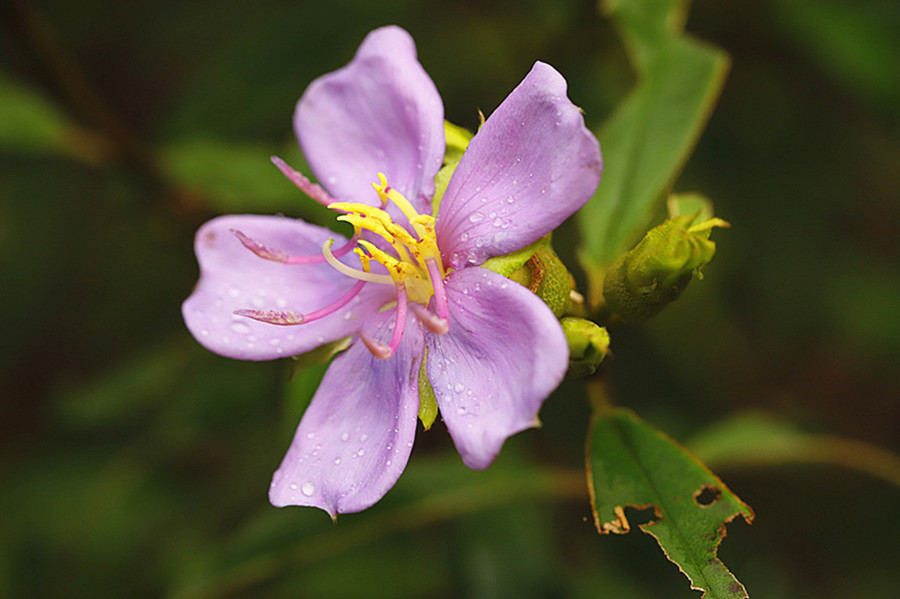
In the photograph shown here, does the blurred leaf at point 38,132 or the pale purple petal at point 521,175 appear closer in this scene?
the pale purple petal at point 521,175

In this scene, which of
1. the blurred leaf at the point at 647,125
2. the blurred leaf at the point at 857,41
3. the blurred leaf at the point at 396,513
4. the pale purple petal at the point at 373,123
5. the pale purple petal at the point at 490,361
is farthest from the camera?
the blurred leaf at the point at 857,41

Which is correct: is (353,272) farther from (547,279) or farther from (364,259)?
(547,279)

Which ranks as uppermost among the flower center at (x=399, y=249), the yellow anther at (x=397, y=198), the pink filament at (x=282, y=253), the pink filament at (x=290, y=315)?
the yellow anther at (x=397, y=198)

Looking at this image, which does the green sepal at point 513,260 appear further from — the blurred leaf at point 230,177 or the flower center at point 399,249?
the blurred leaf at point 230,177

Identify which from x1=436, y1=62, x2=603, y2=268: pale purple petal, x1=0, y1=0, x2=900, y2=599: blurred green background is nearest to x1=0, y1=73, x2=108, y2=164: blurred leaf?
x1=0, y1=0, x2=900, y2=599: blurred green background

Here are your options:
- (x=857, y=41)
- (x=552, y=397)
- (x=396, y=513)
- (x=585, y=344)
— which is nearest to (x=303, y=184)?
Answer: (x=585, y=344)

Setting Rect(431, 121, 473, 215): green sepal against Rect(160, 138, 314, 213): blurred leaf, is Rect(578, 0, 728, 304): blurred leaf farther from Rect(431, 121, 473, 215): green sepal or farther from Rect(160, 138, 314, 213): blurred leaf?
Rect(160, 138, 314, 213): blurred leaf

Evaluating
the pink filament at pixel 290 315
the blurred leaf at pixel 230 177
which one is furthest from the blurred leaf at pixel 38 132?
the pink filament at pixel 290 315

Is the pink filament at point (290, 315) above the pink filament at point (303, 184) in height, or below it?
below
